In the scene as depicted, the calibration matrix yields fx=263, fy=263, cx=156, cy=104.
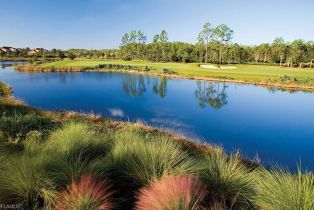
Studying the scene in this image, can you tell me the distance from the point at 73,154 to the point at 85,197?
1.83m

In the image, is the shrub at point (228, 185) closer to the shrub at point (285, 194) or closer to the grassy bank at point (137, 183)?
the grassy bank at point (137, 183)

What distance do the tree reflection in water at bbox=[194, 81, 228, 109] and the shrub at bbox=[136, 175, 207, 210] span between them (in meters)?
21.6

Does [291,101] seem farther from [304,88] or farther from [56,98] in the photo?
[56,98]

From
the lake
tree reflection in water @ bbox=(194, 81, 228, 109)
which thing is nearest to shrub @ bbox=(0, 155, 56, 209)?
A: the lake

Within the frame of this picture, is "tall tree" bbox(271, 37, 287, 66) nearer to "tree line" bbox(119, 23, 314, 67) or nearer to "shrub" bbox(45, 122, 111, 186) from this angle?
"tree line" bbox(119, 23, 314, 67)

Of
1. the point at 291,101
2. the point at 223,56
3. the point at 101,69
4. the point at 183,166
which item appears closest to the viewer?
the point at 183,166

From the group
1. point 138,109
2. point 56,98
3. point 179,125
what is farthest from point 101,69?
point 179,125

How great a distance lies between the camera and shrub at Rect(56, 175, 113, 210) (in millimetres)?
4020

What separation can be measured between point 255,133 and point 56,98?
20.0 meters

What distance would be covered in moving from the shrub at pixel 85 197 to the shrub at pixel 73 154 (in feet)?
0.79

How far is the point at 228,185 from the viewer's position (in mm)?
4977

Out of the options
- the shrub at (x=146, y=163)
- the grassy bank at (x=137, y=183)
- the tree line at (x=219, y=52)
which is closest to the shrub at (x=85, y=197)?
the grassy bank at (x=137, y=183)

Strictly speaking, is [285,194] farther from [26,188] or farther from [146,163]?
[26,188]

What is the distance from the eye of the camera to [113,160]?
222 inches
